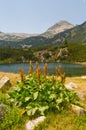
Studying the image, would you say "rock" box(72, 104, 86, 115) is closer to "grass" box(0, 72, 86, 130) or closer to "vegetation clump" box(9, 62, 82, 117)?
"grass" box(0, 72, 86, 130)

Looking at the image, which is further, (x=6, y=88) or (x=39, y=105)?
(x=6, y=88)

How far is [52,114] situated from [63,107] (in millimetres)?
849

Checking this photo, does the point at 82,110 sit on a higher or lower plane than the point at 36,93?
lower

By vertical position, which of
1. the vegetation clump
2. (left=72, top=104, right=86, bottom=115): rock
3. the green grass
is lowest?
the green grass

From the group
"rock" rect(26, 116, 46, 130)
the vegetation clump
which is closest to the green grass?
"rock" rect(26, 116, 46, 130)

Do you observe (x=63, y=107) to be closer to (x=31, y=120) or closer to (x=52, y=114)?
(x=52, y=114)

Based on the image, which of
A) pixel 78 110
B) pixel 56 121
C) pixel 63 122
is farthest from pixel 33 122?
pixel 78 110

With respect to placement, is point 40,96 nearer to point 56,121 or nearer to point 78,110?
point 56,121

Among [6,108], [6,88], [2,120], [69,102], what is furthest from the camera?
[6,88]

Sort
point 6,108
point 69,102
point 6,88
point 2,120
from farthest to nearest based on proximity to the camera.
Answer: point 6,88, point 69,102, point 6,108, point 2,120

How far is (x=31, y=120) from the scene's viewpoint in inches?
535

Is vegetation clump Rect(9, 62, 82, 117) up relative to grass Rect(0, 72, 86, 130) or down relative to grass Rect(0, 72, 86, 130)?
up

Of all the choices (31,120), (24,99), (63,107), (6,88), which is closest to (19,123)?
(31,120)

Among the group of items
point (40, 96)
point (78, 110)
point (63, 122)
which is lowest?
point (63, 122)
